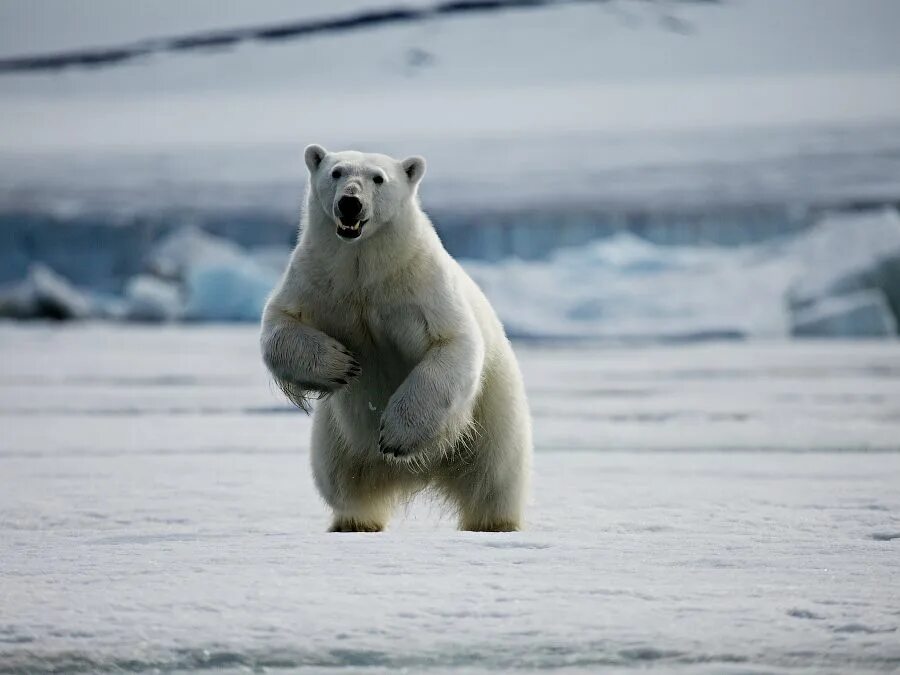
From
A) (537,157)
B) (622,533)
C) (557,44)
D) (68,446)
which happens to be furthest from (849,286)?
(622,533)

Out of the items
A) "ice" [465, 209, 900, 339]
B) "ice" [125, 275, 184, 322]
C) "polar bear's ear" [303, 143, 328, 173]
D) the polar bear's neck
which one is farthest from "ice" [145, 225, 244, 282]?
the polar bear's neck

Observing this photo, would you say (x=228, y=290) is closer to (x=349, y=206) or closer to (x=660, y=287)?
(x=660, y=287)

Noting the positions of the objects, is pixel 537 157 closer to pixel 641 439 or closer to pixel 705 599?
pixel 641 439

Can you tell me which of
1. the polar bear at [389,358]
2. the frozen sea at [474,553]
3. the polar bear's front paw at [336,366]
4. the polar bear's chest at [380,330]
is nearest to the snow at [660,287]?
the frozen sea at [474,553]

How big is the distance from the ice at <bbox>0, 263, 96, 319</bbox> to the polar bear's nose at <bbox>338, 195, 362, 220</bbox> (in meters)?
9.07

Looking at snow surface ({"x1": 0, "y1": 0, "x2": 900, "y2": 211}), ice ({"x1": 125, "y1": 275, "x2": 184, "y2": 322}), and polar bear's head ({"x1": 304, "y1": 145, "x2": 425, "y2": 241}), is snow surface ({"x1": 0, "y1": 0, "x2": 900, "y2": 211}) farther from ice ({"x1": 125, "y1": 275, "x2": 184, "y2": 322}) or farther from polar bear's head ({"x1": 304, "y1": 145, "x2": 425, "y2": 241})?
polar bear's head ({"x1": 304, "y1": 145, "x2": 425, "y2": 241})

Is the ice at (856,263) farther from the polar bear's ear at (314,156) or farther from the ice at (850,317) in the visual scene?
the polar bear's ear at (314,156)

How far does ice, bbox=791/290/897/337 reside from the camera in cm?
858

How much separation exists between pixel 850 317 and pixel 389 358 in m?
7.04

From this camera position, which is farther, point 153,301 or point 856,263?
point 153,301

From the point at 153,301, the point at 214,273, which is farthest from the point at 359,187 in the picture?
the point at 153,301

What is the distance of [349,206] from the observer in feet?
6.96

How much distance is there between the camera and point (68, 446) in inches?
142

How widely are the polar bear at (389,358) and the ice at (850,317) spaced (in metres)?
6.70
